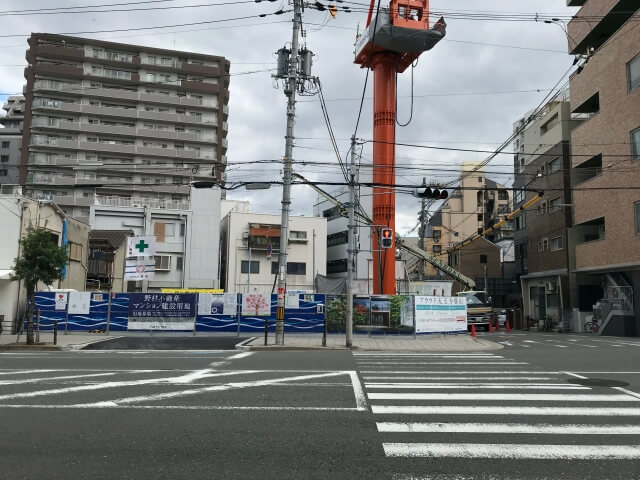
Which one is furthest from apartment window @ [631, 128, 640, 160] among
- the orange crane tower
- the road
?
the road

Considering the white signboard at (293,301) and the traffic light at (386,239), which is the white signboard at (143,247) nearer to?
the white signboard at (293,301)

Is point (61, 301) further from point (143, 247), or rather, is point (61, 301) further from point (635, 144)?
point (635, 144)

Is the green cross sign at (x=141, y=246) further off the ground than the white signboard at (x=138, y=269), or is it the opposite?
the green cross sign at (x=141, y=246)

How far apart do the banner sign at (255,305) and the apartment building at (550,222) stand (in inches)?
899

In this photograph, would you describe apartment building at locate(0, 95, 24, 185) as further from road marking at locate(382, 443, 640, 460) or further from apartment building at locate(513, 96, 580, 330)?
road marking at locate(382, 443, 640, 460)

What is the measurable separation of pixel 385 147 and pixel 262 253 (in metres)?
21.1

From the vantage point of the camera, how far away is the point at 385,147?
105 feet

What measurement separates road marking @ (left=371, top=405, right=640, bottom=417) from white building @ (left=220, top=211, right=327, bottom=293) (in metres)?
40.2

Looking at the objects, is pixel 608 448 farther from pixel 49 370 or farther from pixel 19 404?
pixel 49 370

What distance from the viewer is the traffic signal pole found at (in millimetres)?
31359

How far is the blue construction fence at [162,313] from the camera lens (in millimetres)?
22453

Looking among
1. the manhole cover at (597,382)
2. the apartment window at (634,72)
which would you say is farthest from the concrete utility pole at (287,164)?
the apartment window at (634,72)

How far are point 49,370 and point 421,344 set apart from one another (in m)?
13.4

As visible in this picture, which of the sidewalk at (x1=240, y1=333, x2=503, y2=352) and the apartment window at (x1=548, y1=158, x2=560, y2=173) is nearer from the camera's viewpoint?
the sidewalk at (x1=240, y1=333, x2=503, y2=352)
